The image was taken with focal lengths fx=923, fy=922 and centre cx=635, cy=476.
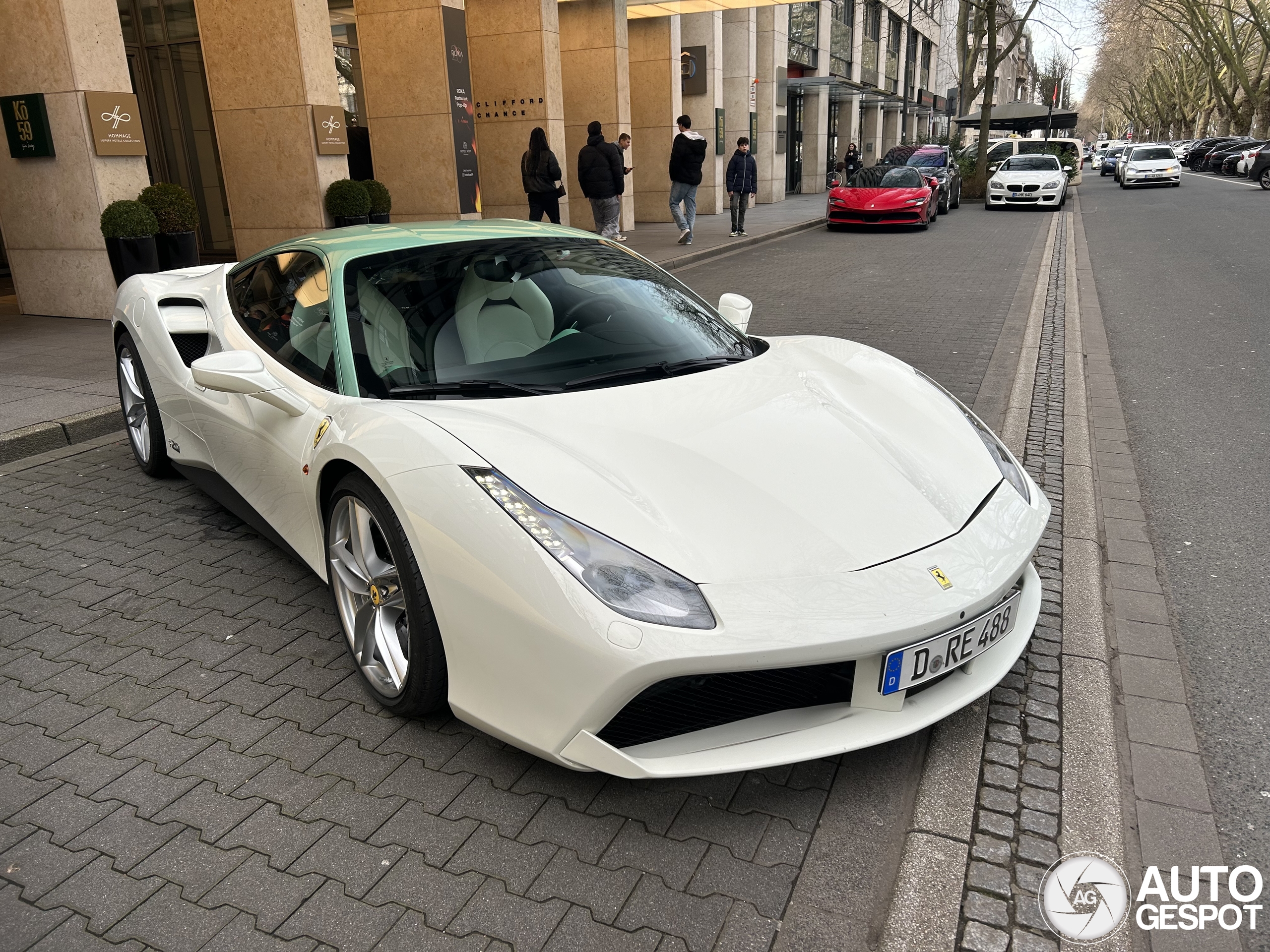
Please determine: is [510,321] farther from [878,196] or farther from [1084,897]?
[878,196]

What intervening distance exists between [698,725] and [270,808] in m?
1.13

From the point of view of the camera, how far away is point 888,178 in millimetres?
19844

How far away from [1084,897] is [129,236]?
963cm

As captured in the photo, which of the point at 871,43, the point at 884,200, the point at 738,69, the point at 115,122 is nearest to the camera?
the point at 115,122

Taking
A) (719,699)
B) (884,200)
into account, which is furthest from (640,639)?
(884,200)

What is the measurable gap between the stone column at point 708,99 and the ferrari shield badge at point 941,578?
875 inches

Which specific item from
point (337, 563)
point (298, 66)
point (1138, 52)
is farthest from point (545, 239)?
point (1138, 52)

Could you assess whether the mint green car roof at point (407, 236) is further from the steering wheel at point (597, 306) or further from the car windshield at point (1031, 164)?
the car windshield at point (1031, 164)

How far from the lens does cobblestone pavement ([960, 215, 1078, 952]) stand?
1.98m

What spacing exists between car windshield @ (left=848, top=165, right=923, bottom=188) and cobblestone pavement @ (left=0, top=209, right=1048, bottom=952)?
18.5 metres

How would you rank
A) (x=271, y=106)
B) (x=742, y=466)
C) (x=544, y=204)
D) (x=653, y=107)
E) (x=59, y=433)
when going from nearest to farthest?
(x=742, y=466)
(x=59, y=433)
(x=271, y=106)
(x=544, y=204)
(x=653, y=107)

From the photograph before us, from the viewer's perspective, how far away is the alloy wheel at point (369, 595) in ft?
8.68

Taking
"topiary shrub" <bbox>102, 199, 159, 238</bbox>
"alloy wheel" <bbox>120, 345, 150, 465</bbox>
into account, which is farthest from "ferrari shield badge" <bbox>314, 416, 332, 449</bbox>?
"topiary shrub" <bbox>102, 199, 159, 238</bbox>

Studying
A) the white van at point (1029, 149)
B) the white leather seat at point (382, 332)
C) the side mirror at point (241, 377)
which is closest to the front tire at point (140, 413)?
the side mirror at point (241, 377)
